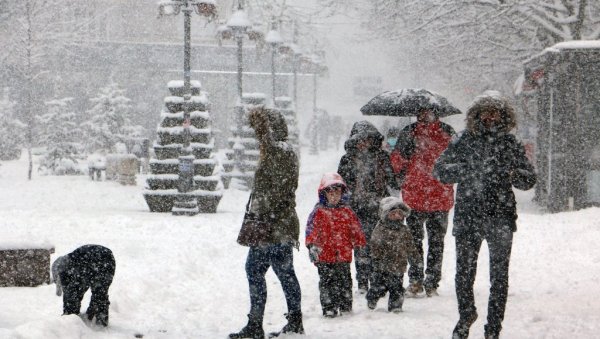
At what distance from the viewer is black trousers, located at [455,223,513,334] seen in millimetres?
6059

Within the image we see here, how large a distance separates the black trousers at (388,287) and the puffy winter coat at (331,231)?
18.5 inches

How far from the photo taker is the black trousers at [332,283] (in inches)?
293

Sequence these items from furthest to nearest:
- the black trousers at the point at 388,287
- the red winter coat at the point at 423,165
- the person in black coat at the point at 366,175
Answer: the red winter coat at the point at 423,165 → the person in black coat at the point at 366,175 → the black trousers at the point at 388,287

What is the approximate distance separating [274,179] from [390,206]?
1.66 meters

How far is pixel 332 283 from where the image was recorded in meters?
7.45

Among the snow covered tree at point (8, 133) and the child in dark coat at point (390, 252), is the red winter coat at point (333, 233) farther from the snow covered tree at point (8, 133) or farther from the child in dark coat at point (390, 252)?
the snow covered tree at point (8, 133)

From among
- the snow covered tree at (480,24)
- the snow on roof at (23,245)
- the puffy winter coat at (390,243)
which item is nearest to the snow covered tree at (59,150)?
the snow covered tree at (480,24)

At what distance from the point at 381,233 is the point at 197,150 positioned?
37.4 feet

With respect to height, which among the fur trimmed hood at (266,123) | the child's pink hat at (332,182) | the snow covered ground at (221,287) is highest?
the fur trimmed hood at (266,123)

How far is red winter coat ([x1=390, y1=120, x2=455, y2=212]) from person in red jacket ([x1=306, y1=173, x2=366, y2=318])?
1.12 metres

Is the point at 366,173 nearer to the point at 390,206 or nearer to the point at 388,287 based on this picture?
the point at 390,206

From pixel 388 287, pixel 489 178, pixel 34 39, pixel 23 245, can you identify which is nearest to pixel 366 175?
pixel 388 287

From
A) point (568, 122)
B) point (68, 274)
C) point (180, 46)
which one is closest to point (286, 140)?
point (68, 274)

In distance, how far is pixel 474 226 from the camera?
6.12 meters
